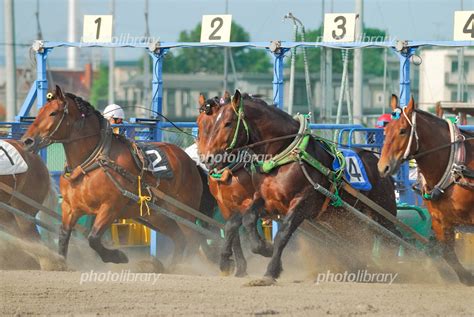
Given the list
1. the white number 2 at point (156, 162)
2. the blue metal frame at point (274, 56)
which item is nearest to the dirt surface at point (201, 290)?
the white number 2 at point (156, 162)

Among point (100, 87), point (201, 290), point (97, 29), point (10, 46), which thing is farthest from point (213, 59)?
point (201, 290)

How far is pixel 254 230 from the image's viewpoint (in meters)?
11.2

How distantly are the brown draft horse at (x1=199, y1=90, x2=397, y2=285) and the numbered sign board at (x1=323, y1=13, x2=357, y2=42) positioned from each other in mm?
2212

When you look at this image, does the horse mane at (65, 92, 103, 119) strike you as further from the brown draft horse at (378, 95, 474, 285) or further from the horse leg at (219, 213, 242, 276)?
the brown draft horse at (378, 95, 474, 285)

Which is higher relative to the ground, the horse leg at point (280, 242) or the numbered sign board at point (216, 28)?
the numbered sign board at point (216, 28)

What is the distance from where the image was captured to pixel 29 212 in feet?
44.0

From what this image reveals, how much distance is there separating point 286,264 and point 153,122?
2.66 meters

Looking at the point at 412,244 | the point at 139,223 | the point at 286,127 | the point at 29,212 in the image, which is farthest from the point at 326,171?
the point at 29,212

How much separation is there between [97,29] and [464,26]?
517cm

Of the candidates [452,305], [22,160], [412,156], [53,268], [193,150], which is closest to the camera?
[452,305]

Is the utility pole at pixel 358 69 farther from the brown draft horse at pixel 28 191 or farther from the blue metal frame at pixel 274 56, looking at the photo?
the brown draft horse at pixel 28 191

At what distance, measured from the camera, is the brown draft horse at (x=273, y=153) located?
11.0 metres

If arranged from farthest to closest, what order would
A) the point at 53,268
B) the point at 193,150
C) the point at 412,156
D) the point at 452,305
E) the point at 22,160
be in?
the point at 193,150 < the point at 22,160 < the point at 53,268 < the point at 412,156 < the point at 452,305

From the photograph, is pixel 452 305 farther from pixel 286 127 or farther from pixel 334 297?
pixel 286 127
